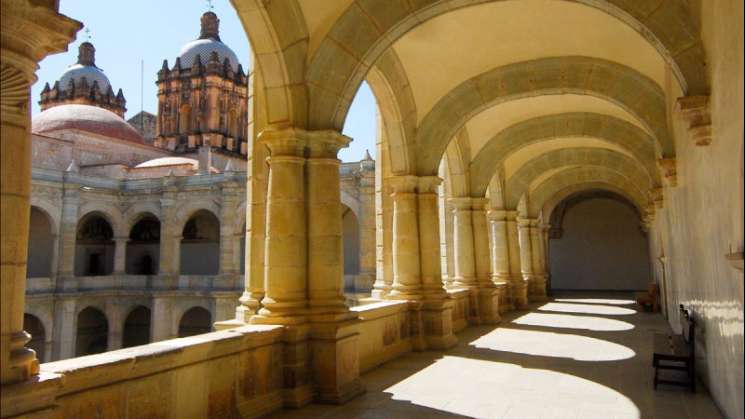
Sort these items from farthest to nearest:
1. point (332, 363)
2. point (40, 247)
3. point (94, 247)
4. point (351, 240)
→ 1. point (94, 247)
2. point (351, 240)
3. point (40, 247)
4. point (332, 363)

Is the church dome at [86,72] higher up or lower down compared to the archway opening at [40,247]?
higher up

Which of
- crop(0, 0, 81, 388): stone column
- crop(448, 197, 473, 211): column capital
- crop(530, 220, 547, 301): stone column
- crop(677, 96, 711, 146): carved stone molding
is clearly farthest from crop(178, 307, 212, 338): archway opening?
crop(677, 96, 711, 146): carved stone molding

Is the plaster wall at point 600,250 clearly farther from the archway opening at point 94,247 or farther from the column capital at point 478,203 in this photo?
the archway opening at point 94,247

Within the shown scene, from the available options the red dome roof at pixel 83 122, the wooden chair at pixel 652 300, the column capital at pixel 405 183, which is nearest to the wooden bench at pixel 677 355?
the column capital at pixel 405 183

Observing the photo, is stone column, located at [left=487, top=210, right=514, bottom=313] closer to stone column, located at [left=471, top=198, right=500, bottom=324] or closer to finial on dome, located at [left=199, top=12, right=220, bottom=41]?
stone column, located at [left=471, top=198, right=500, bottom=324]

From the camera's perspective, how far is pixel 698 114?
13.8 ft

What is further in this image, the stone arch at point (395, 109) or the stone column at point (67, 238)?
the stone column at point (67, 238)

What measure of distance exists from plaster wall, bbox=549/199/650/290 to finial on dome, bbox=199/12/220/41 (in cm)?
2629

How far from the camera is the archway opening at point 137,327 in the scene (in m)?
26.0

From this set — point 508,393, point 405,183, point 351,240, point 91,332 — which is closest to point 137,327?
point 91,332

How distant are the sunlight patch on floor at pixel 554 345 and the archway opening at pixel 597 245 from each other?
16.8m

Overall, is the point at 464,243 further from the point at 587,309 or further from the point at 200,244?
the point at 200,244

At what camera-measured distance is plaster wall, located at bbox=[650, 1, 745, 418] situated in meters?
3.15

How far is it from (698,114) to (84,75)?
140 feet
